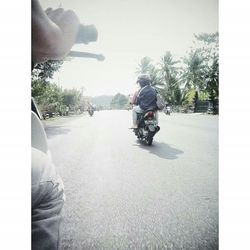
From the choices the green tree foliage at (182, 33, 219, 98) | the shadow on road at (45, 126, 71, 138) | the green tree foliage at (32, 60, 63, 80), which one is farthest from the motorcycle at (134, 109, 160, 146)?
the green tree foliage at (32, 60, 63, 80)

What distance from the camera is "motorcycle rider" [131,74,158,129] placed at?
2182 mm

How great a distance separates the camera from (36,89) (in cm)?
203

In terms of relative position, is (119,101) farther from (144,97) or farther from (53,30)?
(53,30)

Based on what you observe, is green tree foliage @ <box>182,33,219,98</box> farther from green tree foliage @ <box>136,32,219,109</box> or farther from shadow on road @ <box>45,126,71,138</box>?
shadow on road @ <box>45,126,71,138</box>

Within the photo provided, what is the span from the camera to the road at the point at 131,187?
1.45m

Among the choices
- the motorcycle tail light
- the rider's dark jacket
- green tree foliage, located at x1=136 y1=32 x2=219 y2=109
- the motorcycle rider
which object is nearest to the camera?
green tree foliage, located at x1=136 y1=32 x2=219 y2=109

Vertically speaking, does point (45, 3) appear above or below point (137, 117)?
above

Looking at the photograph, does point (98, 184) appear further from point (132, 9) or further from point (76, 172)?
point (132, 9)

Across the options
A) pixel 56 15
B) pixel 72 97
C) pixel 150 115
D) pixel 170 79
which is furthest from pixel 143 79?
pixel 56 15

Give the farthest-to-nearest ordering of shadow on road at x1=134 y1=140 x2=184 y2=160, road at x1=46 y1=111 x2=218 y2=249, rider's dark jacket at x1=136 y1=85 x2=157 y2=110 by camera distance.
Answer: shadow on road at x1=134 y1=140 x2=184 y2=160
rider's dark jacket at x1=136 y1=85 x2=157 y2=110
road at x1=46 y1=111 x2=218 y2=249

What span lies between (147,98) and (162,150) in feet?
1.76

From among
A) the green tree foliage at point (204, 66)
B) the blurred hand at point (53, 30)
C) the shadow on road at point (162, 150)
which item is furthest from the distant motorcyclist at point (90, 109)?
the blurred hand at point (53, 30)
